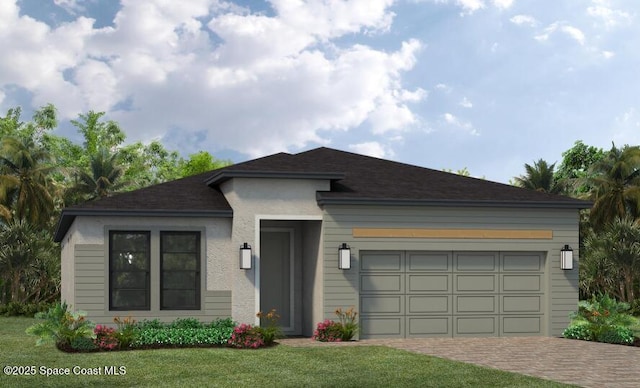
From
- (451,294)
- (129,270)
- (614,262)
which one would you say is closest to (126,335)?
(129,270)

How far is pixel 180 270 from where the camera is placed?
788 inches

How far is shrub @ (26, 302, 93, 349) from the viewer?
17.6 metres

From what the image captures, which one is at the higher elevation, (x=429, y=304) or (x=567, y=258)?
(x=567, y=258)

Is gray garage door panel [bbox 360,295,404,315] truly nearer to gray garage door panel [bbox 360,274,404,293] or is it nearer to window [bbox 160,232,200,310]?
gray garage door panel [bbox 360,274,404,293]

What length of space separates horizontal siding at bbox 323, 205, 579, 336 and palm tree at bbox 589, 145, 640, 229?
770 inches

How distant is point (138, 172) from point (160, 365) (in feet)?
186

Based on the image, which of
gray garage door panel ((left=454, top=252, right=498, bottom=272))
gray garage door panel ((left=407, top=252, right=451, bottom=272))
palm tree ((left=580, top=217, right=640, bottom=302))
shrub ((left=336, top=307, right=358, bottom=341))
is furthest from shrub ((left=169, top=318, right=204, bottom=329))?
palm tree ((left=580, top=217, right=640, bottom=302))

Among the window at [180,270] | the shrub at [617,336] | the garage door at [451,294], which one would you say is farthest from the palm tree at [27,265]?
the shrub at [617,336]

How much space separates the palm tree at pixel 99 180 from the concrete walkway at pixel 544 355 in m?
29.2

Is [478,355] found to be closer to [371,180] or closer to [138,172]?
[371,180]

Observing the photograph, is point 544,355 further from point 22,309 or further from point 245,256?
point 22,309

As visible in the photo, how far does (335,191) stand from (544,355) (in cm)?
628

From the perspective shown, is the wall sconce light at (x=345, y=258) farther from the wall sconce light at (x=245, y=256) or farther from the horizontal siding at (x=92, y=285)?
the horizontal siding at (x=92, y=285)

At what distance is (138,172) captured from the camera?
230 ft
